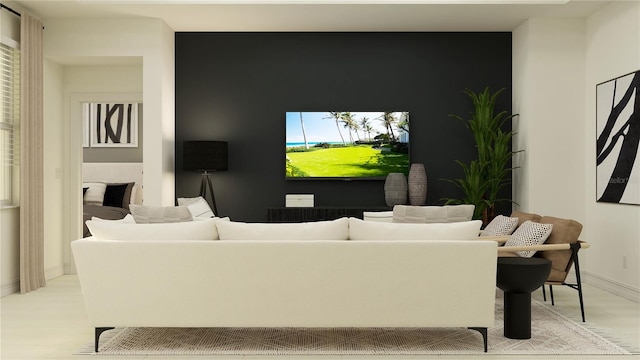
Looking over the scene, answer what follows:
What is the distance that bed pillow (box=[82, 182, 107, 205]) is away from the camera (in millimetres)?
9641

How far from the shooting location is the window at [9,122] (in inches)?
247

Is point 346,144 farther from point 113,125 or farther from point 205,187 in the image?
point 113,125

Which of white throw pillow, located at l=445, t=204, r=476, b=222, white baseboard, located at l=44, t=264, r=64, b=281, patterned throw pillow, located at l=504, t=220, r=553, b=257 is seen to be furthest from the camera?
white baseboard, located at l=44, t=264, r=64, b=281

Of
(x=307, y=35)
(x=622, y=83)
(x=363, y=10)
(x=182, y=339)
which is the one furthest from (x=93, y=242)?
(x=622, y=83)

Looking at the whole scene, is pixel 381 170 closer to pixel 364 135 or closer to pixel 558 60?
pixel 364 135

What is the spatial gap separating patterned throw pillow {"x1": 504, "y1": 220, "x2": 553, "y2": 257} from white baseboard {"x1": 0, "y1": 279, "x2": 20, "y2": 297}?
15.1ft

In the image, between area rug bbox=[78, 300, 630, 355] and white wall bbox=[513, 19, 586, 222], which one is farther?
white wall bbox=[513, 19, 586, 222]

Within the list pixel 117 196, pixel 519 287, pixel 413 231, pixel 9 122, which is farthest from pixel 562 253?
pixel 117 196

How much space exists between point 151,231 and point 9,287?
293 cm

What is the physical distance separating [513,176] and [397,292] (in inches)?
161

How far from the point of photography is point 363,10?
6750mm

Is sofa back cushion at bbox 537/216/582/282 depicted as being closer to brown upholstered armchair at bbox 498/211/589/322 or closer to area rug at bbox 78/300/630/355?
brown upholstered armchair at bbox 498/211/589/322

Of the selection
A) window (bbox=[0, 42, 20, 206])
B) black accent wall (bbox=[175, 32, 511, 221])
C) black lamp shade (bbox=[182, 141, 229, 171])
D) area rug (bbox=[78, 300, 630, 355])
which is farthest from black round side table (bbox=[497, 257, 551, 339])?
window (bbox=[0, 42, 20, 206])

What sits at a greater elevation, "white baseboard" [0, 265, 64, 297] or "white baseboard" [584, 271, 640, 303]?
"white baseboard" [584, 271, 640, 303]
